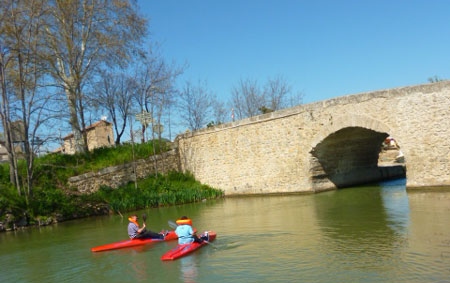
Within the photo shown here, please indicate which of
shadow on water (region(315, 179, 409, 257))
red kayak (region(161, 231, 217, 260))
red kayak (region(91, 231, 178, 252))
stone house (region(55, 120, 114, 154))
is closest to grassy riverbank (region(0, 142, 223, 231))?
stone house (region(55, 120, 114, 154))

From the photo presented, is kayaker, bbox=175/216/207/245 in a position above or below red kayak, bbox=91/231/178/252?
above

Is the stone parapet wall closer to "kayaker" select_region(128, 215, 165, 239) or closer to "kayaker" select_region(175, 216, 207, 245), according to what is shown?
"kayaker" select_region(128, 215, 165, 239)

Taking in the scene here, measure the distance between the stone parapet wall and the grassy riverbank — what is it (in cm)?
31

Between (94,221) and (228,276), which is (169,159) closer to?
(94,221)

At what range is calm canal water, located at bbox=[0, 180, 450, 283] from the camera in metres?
7.04

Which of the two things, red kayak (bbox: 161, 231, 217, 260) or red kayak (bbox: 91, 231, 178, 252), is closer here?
red kayak (bbox: 161, 231, 217, 260)

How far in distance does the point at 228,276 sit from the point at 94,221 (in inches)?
444

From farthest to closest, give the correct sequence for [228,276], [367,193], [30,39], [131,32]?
[131,32], [30,39], [367,193], [228,276]

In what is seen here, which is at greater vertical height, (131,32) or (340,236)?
(131,32)

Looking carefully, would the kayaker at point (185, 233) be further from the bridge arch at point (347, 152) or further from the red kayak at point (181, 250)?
the bridge arch at point (347, 152)

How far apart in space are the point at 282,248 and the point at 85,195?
13038 mm

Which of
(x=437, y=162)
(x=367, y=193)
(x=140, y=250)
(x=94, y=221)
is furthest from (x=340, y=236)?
(x=94, y=221)

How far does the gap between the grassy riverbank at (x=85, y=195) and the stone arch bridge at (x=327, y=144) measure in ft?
5.28

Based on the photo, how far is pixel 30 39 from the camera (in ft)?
62.0
